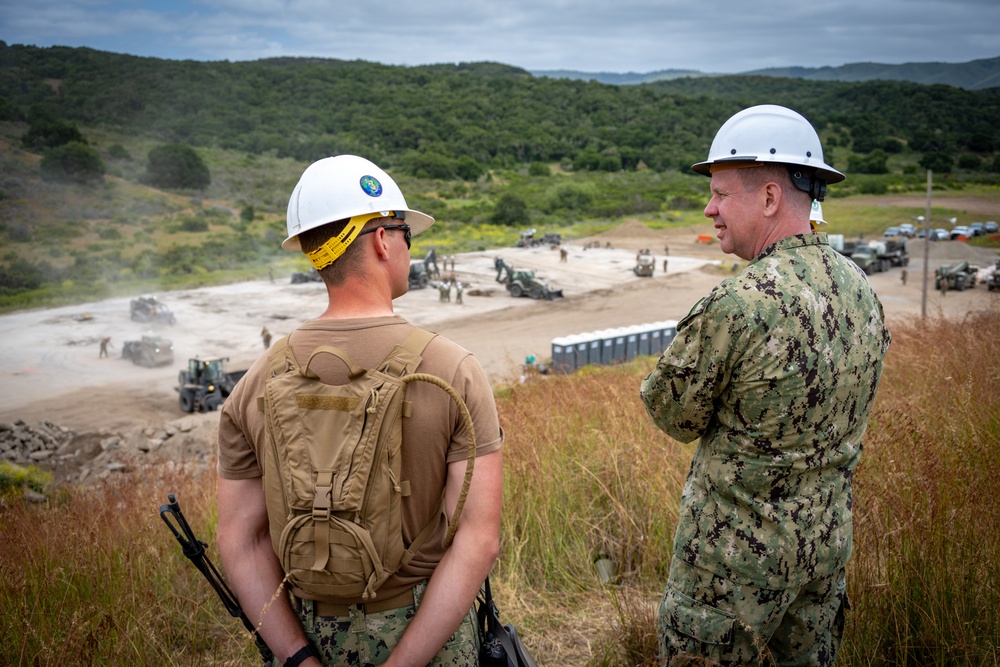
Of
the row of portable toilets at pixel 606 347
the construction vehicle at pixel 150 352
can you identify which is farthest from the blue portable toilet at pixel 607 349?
the construction vehicle at pixel 150 352

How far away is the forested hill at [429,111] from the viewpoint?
234 feet

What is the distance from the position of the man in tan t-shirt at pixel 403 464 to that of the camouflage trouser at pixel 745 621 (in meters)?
0.71

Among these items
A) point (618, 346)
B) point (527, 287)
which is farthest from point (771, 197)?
point (527, 287)

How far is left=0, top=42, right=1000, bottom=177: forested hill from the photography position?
2813 inches

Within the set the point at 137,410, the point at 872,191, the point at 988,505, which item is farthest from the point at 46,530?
the point at 872,191

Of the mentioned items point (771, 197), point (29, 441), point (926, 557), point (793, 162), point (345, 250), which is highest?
point (793, 162)

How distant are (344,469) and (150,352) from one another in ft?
80.5

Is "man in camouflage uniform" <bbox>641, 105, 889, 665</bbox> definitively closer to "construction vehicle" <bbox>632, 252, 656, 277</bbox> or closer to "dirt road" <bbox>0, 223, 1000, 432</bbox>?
"dirt road" <bbox>0, 223, 1000, 432</bbox>

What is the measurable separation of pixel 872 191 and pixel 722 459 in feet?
213

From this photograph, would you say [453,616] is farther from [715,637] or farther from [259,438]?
[715,637]

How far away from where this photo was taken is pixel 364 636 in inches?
73.4

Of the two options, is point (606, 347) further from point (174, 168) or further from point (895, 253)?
point (174, 168)

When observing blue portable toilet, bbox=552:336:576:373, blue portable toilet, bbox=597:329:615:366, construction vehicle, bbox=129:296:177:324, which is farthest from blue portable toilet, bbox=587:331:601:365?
construction vehicle, bbox=129:296:177:324

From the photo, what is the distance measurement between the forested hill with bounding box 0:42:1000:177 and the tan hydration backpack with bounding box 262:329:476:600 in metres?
56.0
